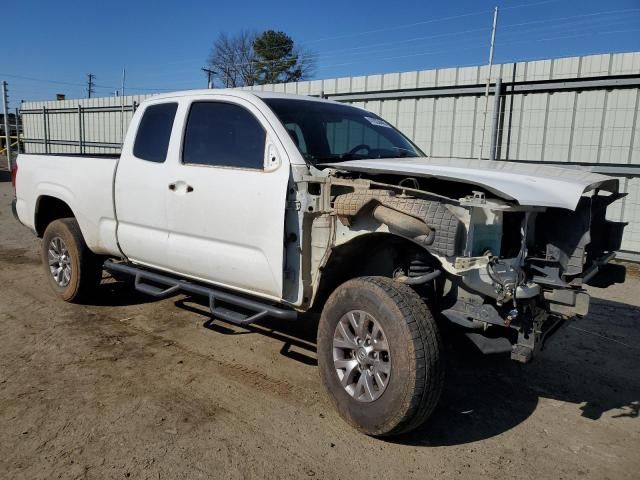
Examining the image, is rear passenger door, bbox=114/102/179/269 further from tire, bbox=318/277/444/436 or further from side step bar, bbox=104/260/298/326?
tire, bbox=318/277/444/436

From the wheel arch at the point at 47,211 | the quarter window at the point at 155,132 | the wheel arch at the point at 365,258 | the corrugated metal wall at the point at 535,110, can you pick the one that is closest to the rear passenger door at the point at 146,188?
the quarter window at the point at 155,132

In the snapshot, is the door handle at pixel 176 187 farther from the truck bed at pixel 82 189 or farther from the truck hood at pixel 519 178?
the truck hood at pixel 519 178

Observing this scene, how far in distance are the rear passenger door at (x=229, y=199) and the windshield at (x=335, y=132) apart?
0.79ft

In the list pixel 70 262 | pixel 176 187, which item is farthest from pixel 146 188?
pixel 70 262

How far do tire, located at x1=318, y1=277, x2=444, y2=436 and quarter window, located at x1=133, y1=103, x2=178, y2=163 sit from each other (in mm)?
2203

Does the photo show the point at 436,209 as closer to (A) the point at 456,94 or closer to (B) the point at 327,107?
(B) the point at 327,107

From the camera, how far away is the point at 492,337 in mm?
3408

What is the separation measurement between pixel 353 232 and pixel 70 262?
364 cm

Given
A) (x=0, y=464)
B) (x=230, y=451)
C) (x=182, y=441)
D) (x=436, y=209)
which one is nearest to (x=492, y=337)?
(x=436, y=209)

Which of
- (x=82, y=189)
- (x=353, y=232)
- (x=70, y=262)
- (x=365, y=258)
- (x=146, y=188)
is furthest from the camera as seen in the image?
(x=70, y=262)

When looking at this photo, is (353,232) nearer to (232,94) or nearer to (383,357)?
(383,357)

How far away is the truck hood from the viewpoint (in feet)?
9.86

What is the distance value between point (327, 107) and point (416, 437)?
8.89ft

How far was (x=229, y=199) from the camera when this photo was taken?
4.04m
